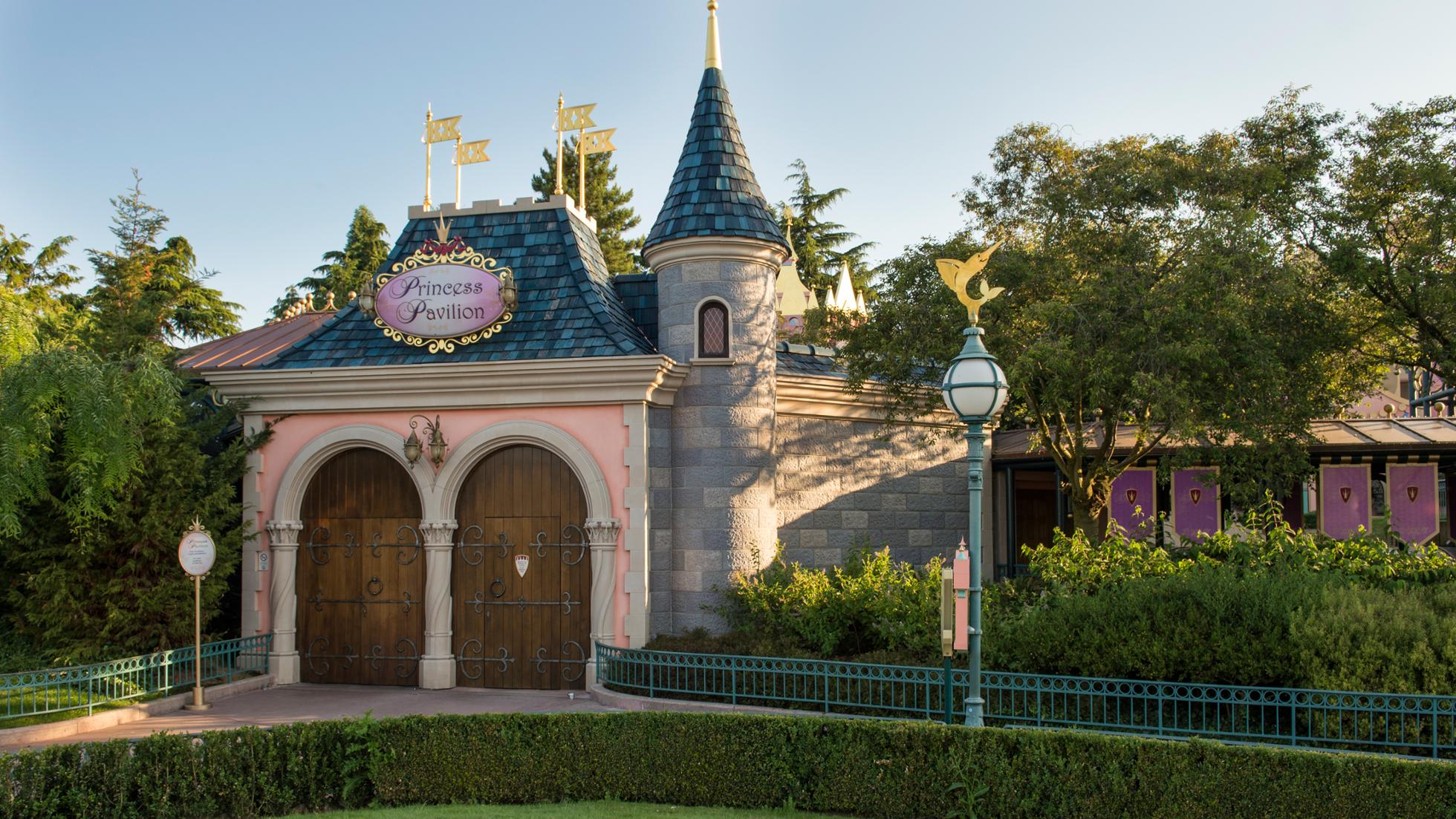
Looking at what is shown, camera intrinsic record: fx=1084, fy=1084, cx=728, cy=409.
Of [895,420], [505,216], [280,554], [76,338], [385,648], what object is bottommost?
[385,648]

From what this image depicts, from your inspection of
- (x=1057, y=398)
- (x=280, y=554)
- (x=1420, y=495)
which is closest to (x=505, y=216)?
(x=280, y=554)

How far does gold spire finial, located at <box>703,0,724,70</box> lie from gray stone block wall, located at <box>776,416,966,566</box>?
15.9ft

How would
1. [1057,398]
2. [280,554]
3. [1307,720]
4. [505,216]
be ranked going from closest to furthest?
[1307,720] → [1057,398] → [280,554] → [505,216]

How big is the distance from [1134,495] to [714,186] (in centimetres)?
1013

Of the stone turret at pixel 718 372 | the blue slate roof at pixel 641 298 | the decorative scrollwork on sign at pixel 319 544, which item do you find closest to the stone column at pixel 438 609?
the decorative scrollwork on sign at pixel 319 544

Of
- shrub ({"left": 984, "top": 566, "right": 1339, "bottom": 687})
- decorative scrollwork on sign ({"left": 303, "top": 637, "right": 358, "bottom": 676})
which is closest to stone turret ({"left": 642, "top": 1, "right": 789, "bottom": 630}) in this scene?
shrub ({"left": 984, "top": 566, "right": 1339, "bottom": 687})

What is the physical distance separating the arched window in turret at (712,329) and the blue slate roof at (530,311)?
2.18 ft

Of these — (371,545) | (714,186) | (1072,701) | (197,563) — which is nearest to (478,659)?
(371,545)

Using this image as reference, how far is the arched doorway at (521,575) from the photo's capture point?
13.2 m

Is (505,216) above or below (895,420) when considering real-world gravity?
above

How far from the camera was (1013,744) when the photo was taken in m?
7.94

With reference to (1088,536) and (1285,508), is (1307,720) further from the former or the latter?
(1285,508)

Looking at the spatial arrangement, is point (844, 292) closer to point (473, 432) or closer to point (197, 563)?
point (473, 432)

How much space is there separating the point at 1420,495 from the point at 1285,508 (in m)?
2.00
